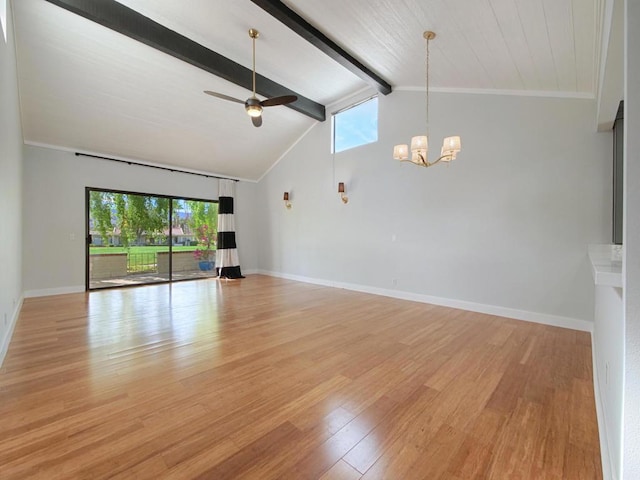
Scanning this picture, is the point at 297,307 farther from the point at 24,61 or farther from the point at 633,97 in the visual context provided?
the point at 24,61

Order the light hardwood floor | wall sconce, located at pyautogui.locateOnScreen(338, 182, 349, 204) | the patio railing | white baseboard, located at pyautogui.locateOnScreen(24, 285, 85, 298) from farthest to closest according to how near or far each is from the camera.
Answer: the patio railing, wall sconce, located at pyautogui.locateOnScreen(338, 182, 349, 204), white baseboard, located at pyautogui.locateOnScreen(24, 285, 85, 298), the light hardwood floor

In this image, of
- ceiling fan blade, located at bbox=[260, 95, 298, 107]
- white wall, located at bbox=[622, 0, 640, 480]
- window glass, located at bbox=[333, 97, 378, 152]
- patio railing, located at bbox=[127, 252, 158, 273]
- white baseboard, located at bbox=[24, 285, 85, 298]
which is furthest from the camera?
patio railing, located at bbox=[127, 252, 158, 273]

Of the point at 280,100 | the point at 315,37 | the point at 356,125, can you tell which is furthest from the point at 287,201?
the point at 315,37

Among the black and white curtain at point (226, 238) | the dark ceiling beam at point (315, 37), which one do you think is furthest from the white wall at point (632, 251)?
the black and white curtain at point (226, 238)

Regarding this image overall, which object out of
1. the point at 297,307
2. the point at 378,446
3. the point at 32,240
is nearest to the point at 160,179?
the point at 32,240

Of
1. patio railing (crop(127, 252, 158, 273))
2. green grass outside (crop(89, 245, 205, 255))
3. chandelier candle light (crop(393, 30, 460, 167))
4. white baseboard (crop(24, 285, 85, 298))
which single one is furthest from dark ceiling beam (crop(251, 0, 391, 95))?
white baseboard (crop(24, 285, 85, 298))

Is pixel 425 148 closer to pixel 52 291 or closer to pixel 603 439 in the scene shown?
pixel 603 439

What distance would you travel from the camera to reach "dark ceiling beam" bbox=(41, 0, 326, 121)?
326 cm

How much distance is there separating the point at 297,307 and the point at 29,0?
4.81m

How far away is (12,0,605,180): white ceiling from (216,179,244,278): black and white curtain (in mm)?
1723

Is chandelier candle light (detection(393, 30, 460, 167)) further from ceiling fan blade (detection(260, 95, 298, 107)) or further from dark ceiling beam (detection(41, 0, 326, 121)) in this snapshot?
dark ceiling beam (detection(41, 0, 326, 121))

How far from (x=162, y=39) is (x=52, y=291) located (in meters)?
4.87

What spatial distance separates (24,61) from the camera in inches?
146

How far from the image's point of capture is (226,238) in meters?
7.55
